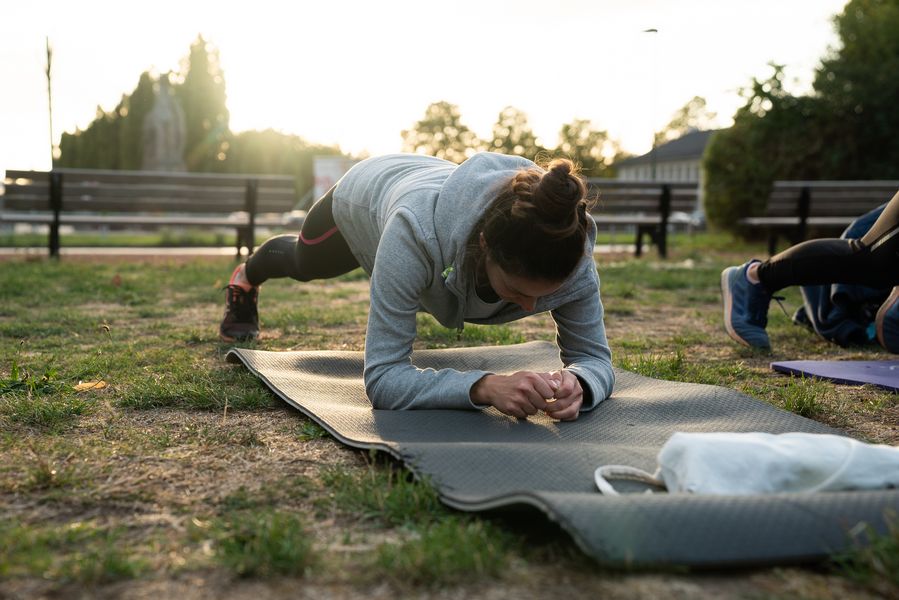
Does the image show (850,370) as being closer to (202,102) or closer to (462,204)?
(462,204)

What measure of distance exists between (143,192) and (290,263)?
22.4 feet

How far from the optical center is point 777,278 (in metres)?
4.23

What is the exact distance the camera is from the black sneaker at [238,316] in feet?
14.7

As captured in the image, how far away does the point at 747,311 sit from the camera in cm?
442

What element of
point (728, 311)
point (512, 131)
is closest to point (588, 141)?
point (512, 131)

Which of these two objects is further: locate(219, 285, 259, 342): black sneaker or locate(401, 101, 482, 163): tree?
locate(401, 101, 482, 163): tree

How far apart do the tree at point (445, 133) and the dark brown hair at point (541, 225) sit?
68743 millimetres

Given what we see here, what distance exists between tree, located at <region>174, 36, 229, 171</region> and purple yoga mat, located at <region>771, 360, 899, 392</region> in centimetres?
5130

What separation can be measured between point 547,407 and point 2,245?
14.4 metres

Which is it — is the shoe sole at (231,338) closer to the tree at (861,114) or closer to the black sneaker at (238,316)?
the black sneaker at (238,316)

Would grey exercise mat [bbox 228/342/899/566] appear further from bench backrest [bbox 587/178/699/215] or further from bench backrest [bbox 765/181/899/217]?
bench backrest [bbox 587/178/699/215]

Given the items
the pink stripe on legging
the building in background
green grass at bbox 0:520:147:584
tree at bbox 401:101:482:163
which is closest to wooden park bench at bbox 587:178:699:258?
the pink stripe on legging

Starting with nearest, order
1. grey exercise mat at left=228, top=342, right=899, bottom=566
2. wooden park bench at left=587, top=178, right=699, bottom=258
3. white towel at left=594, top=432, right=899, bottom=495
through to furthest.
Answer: grey exercise mat at left=228, top=342, right=899, bottom=566, white towel at left=594, top=432, right=899, bottom=495, wooden park bench at left=587, top=178, right=699, bottom=258

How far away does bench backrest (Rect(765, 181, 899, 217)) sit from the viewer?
428 inches
